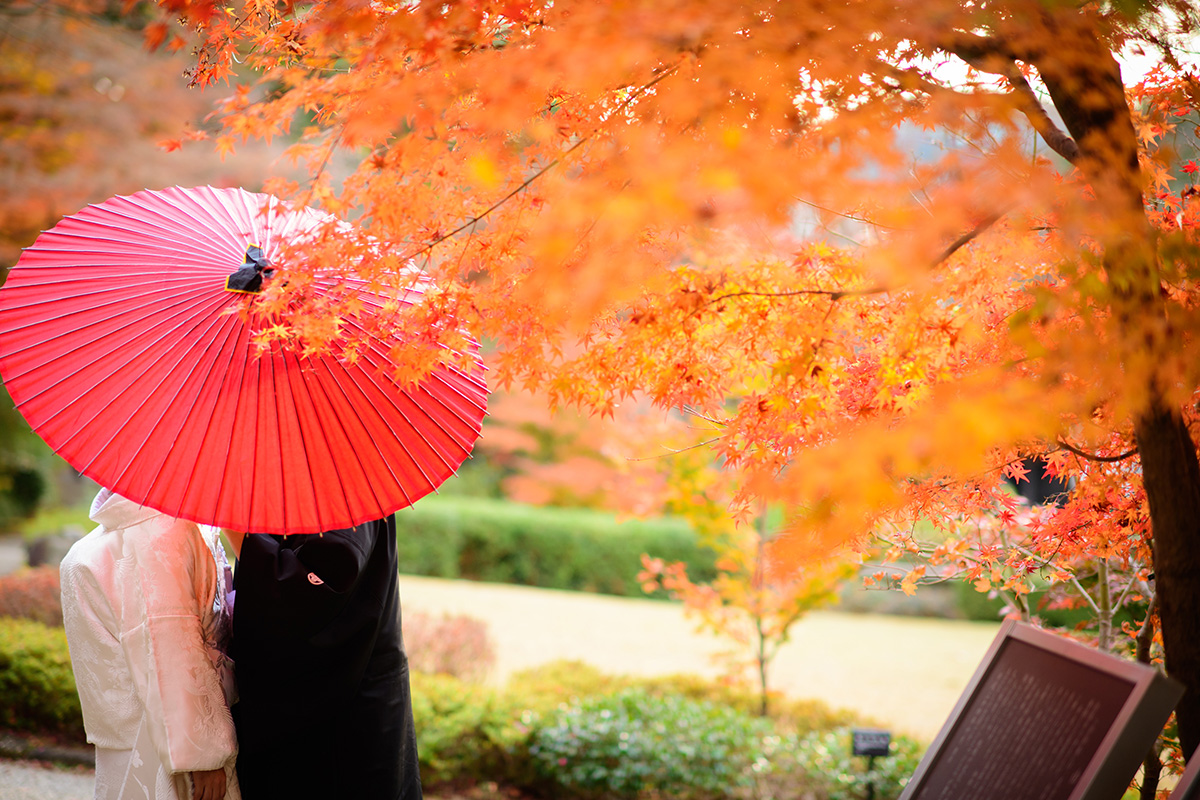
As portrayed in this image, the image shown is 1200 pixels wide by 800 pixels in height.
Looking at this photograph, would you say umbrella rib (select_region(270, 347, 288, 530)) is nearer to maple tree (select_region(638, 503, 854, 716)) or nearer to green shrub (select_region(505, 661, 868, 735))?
green shrub (select_region(505, 661, 868, 735))

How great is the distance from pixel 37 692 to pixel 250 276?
11.2 feet

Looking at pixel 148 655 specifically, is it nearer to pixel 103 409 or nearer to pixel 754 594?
pixel 103 409

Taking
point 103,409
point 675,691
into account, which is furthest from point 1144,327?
point 675,691

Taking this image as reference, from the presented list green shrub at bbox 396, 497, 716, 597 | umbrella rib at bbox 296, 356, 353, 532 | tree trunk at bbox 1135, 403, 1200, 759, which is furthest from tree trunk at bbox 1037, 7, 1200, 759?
green shrub at bbox 396, 497, 716, 597

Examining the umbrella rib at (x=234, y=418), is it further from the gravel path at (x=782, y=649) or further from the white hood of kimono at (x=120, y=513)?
the gravel path at (x=782, y=649)

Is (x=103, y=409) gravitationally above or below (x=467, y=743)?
above

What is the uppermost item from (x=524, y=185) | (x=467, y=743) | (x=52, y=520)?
(x=524, y=185)

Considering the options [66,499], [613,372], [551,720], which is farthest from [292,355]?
[66,499]

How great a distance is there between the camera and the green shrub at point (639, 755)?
11.9 feet

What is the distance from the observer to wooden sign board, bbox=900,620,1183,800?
1271mm

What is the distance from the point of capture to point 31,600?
14.9 feet

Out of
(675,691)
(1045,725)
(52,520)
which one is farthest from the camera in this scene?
(52,520)

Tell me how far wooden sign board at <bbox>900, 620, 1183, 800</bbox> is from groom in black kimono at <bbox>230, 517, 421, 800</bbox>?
1.29 metres

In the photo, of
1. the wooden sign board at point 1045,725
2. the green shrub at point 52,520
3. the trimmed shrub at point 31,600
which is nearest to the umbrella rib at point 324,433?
the wooden sign board at point 1045,725
